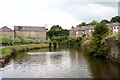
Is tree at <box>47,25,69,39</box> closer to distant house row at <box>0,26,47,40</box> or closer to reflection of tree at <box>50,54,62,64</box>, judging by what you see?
distant house row at <box>0,26,47,40</box>

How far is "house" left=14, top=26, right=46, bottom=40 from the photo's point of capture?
63794 mm

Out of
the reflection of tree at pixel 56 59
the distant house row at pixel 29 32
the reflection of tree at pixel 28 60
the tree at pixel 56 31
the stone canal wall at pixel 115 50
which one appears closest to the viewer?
the stone canal wall at pixel 115 50

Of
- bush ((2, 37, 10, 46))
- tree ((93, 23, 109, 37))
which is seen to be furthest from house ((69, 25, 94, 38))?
tree ((93, 23, 109, 37))

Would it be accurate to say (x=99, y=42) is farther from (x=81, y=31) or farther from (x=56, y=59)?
(x=81, y=31)

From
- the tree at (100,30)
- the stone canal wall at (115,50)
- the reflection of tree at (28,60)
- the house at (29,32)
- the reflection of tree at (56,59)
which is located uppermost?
the house at (29,32)

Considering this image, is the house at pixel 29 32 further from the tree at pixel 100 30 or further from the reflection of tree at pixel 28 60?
the tree at pixel 100 30

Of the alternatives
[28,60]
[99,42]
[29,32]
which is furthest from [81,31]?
[28,60]

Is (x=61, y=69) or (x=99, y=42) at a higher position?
(x=99, y=42)

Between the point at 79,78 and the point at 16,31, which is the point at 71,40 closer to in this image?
the point at 16,31

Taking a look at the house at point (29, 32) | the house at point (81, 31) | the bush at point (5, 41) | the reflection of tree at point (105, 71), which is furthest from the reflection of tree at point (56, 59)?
the house at point (81, 31)

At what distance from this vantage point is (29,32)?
6538 centimetres

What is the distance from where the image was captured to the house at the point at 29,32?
63794 mm

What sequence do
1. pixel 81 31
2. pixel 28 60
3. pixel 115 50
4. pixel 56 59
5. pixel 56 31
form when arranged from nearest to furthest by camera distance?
pixel 115 50 → pixel 28 60 → pixel 56 59 → pixel 81 31 → pixel 56 31

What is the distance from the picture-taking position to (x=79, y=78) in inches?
477
